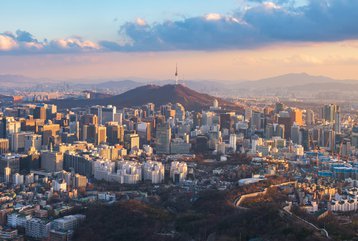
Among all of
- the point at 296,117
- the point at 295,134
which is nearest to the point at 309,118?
the point at 296,117

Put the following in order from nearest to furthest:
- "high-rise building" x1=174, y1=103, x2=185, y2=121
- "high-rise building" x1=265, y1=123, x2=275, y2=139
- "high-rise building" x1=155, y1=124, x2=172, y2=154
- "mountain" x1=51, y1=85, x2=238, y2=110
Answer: "high-rise building" x1=155, y1=124, x2=172, y2=154 < "high-rise building" x1=265, y1=123, x2=275, y2=139 < "high-rise building" x1=174, y1=103, x2=185, y2=121 < "mountain" x1=51, y1=85, x2=238, y2=110

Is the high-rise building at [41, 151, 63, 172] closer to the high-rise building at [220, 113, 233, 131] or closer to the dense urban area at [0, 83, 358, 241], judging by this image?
the dense urban area at [0, 83, 358, 241]

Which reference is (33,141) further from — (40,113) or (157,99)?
(157,99)

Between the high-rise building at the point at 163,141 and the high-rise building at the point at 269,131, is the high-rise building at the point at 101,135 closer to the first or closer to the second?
the high-rise building at the point at 163,141

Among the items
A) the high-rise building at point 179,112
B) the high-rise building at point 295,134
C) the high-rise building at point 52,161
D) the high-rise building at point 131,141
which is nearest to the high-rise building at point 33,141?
the high-rise building at point 52,161

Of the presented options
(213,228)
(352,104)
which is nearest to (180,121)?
(352,104)

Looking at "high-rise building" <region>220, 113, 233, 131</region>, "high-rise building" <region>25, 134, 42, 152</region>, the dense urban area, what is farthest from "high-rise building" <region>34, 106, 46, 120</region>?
"high-rise building" <region>220, 113, 233, 131</region>
